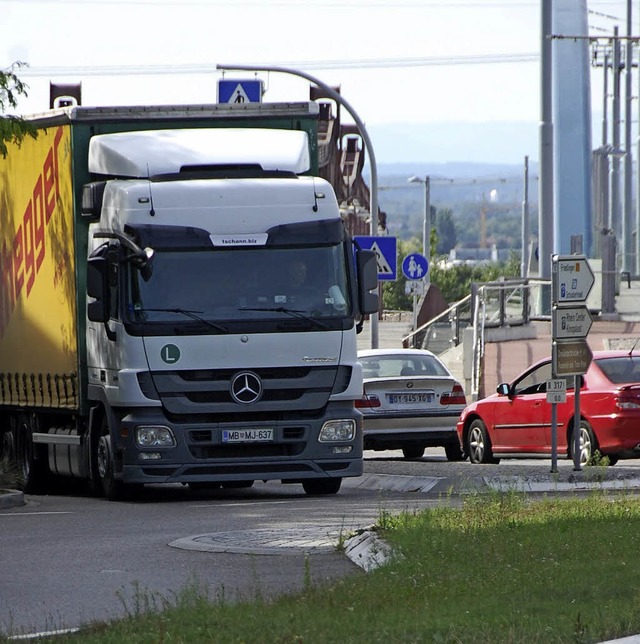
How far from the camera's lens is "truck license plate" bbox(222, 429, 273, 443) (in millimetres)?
15867

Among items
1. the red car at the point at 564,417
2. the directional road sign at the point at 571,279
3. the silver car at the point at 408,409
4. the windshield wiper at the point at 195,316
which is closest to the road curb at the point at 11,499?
the windshield wiper at the point at 195,316

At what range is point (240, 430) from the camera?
1589cm

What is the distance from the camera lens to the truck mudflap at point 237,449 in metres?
15.8

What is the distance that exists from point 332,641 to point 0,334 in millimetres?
12448

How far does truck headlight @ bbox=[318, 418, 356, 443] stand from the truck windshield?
996 mm

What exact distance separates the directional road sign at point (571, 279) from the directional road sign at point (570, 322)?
10cm

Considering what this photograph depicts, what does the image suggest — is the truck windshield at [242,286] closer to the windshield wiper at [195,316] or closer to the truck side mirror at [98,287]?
the windshield wiper at [195,316]

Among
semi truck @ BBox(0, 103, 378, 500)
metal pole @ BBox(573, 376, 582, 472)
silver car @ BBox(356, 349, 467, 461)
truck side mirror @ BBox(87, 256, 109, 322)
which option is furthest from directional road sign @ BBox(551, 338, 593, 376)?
truck side mirror @ BBox(87, 256, 109, 322)

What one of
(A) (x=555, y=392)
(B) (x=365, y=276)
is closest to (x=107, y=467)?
(B) (x=365, y=276)

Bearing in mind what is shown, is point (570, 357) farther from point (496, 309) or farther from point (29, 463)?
point (496, 309)

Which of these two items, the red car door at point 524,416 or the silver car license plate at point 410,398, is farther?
the silver car license plate at point 410,398

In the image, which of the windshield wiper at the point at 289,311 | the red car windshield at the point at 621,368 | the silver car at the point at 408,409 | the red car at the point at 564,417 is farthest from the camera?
the silver car at the point at 408,409

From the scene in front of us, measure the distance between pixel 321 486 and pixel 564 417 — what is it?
5.22 metres

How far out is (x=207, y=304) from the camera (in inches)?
621
